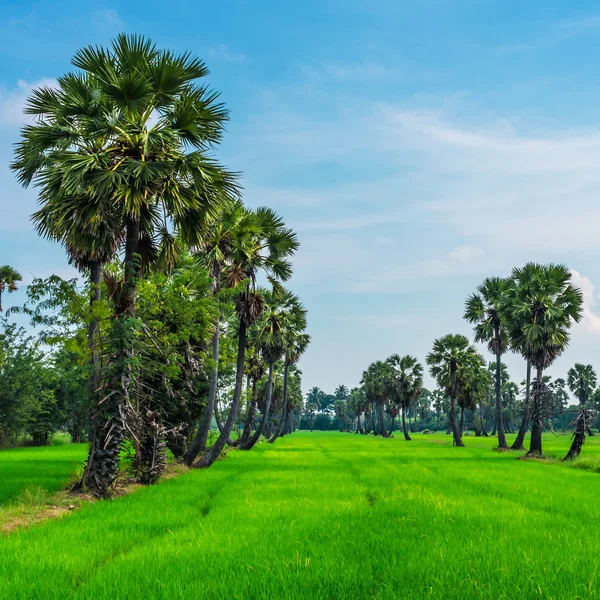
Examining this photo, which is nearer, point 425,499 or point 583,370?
point 425,499

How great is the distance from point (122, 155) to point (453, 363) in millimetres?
55347

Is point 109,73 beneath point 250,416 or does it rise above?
above

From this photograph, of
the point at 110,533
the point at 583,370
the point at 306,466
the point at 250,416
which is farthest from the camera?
the point at 583,370

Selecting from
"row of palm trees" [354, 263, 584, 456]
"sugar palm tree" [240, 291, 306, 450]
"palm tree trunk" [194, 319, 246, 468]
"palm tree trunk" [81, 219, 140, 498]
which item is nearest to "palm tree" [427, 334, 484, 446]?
"row of palm trees" [354, 263, 584, 456]

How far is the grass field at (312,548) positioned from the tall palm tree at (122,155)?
3603mm

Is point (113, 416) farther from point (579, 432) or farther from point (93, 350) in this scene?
point (579, 432)

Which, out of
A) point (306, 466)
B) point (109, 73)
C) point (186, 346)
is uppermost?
point (109, 73)

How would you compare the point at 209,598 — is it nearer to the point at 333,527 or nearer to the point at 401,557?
the point at 401,557

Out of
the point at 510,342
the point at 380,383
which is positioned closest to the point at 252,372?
the point at 510,342

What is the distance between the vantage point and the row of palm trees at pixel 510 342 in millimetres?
38781

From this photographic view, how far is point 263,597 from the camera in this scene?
6.62 m

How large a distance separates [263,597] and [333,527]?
15.2ft

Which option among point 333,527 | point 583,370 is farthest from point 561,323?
point 583,370

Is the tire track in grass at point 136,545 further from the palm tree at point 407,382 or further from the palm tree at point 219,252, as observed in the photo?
the palm tree at point 407,382
